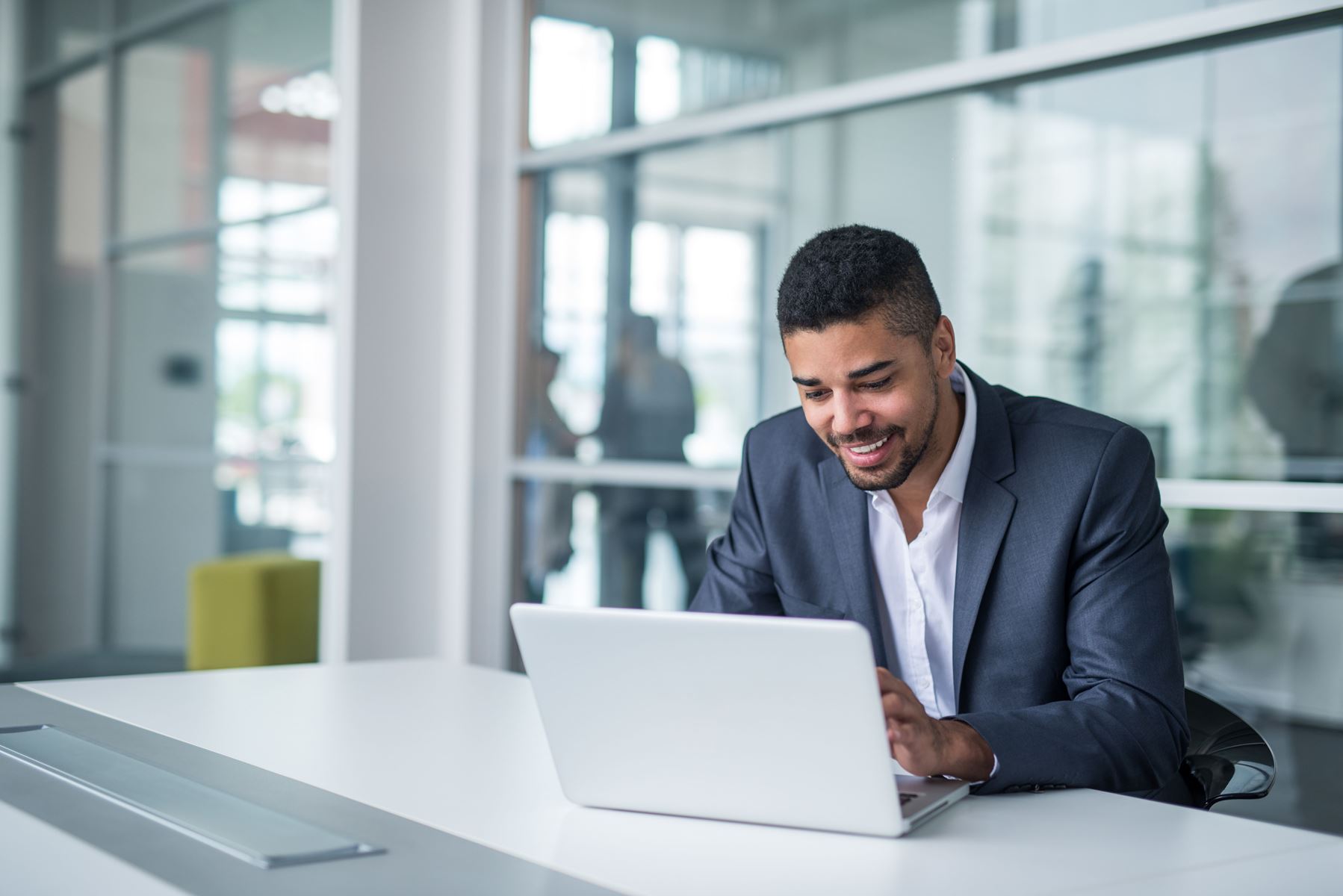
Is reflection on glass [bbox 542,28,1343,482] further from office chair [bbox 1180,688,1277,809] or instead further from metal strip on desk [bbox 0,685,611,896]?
metal strip on desk [bbox 0,685,611,896]

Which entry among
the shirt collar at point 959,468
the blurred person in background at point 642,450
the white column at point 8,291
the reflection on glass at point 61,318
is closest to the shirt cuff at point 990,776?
the shirt collar at point 959,468

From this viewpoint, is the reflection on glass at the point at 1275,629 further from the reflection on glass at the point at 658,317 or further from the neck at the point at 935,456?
the reflection on glass at the point at 658,317

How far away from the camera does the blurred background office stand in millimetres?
2707

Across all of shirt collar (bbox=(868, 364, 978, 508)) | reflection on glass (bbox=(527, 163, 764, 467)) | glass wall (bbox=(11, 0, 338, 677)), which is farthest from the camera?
glass wall (bbox=(11, 0, 338, 677))

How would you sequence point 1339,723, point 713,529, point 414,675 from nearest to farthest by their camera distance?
point 414,675, point 1339,723, point 713,529

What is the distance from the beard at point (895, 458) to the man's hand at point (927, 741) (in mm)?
492

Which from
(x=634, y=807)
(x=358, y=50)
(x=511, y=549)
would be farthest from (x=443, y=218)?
(x=634, y=807)

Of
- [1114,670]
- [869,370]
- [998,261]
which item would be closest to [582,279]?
[998,261]

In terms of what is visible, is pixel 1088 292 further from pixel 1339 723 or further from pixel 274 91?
pixel 274 91

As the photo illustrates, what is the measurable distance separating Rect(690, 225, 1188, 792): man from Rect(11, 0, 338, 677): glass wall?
11.4 feet

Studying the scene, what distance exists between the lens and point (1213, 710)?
1.89 m

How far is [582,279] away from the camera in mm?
4109

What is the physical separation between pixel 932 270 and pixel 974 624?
4.83 ft

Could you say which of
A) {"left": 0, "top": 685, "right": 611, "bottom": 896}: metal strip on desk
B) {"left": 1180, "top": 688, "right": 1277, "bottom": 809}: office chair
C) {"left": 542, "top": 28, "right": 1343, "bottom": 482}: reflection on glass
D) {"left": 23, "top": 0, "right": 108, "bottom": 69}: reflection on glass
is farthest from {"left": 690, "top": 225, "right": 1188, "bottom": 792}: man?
{"left": 23, "top": 0, "right": 108, "bottom": 69}: reflection on glass
